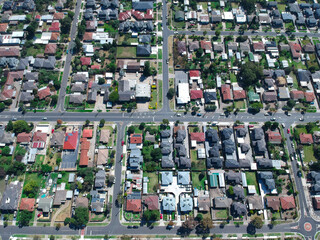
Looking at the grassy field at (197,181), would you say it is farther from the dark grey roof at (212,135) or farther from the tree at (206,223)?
Result: the dark grey roof at (212,135)

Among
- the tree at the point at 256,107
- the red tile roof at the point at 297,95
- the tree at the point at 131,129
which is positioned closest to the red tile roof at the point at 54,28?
the tree at the point at 131,129

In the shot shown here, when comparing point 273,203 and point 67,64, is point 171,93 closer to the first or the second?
point 67,64

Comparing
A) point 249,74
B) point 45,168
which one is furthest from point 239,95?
point 45,168

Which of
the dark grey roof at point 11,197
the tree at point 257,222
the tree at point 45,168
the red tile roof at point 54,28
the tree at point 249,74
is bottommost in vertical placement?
the tree at point 257,222

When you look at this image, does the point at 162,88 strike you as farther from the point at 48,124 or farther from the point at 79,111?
the point at 48,124

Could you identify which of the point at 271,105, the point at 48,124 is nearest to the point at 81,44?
the point at 48,124
